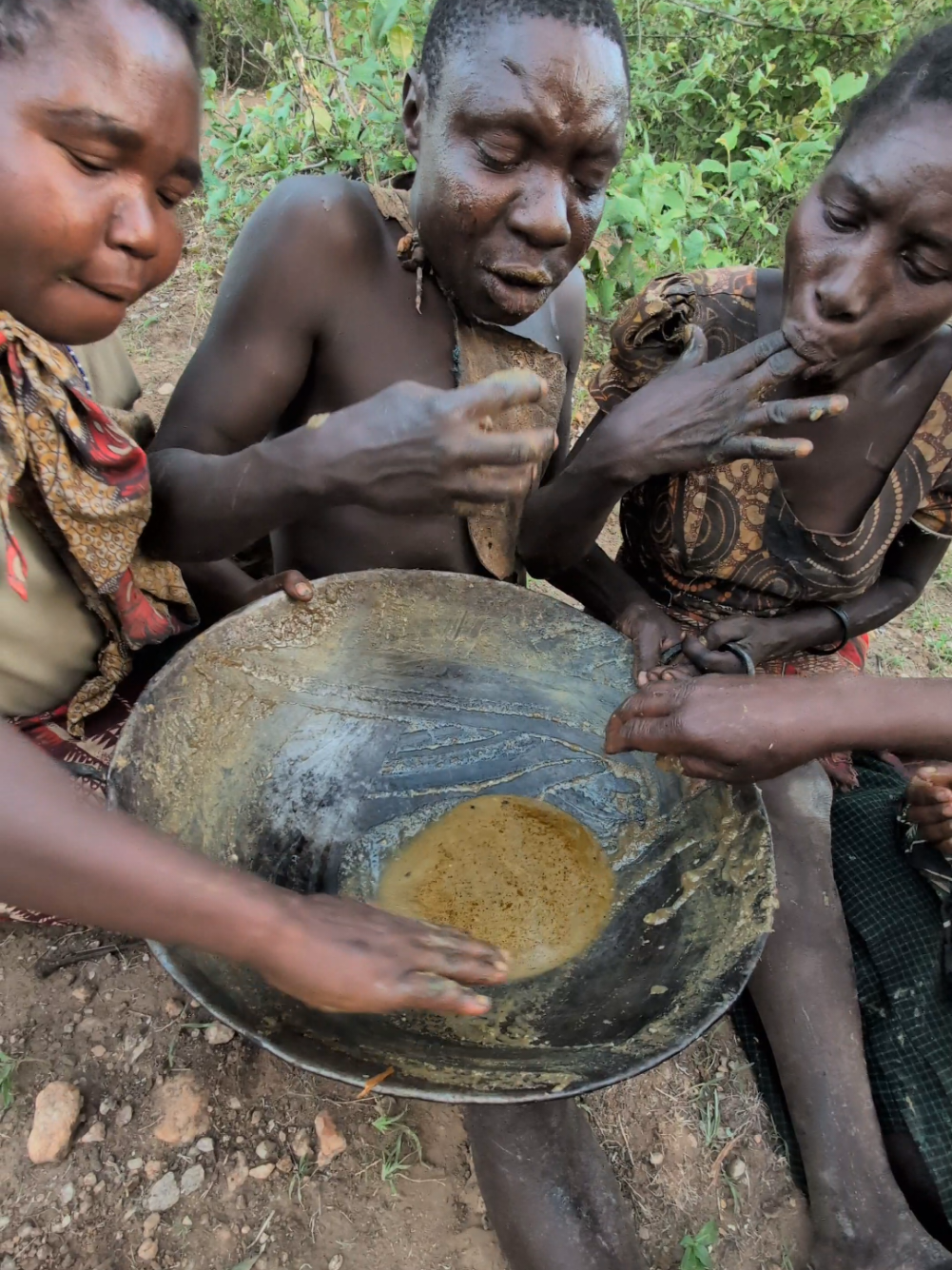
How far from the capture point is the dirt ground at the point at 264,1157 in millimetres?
1182

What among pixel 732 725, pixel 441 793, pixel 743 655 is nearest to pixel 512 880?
pixel 441 793

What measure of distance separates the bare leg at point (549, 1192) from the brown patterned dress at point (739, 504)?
0.88m

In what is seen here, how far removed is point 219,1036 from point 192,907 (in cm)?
71

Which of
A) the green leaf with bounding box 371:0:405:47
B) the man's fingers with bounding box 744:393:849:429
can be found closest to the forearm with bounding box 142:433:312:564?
the man's fingers with bounding box 744:393:849:429

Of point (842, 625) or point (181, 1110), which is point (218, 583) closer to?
point (181, 1110)

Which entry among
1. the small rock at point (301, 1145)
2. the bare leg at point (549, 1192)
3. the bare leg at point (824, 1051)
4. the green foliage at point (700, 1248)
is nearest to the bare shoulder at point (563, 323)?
the bare leg at point (824, 1051)

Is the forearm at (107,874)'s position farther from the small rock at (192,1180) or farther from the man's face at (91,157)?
the small rock at (192,1180)

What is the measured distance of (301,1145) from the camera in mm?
1281

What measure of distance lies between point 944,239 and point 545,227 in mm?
508

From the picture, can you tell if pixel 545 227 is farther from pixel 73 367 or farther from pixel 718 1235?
pixel 718 1235

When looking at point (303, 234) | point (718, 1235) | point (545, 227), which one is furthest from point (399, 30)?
point (718, 1235)

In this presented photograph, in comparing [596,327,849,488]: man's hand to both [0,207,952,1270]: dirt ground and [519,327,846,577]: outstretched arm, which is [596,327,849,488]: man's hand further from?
[0,207,952,1270]: dirt ground

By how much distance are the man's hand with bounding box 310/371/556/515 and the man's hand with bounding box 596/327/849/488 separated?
0.26 metres

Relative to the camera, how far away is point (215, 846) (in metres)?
1.09
